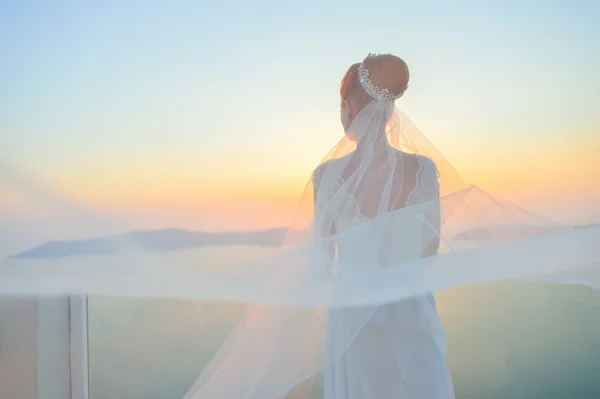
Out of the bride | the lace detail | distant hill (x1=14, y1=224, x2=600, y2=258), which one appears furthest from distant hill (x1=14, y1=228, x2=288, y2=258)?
the lace detail

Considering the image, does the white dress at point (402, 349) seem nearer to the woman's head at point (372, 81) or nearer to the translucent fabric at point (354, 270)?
the translucent fabric at point (354, 270)

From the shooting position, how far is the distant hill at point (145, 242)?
1093 millimetres

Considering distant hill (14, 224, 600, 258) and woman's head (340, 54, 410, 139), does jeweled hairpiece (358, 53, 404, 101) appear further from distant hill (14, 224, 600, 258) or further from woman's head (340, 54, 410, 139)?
distant hill (14, 224, 600, 258)

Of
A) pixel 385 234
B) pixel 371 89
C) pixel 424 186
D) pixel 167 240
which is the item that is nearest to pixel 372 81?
pixel 371 89

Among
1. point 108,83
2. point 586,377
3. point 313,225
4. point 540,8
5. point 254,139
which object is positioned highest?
point 540,8

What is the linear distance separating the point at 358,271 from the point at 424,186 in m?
0.28

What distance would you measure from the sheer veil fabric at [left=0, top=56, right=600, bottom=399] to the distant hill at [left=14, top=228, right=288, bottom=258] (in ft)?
0.05

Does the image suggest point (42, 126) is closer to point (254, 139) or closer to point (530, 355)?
point (254, 139)

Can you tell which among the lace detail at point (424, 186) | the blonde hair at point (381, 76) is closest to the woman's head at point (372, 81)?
the blonde hair at point (381, 76)

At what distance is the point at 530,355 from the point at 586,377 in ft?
0.67

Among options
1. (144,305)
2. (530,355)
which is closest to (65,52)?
(144,305)

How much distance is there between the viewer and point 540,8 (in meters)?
1.72

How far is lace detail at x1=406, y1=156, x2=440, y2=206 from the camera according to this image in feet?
3.81

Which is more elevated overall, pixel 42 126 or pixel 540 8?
pixel 540 8
